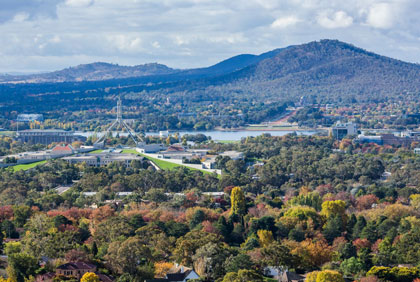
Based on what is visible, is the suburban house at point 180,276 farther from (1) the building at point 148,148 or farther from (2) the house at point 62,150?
(1) the building at point 148,148

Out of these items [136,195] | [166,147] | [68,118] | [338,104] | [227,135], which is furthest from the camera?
[338,104]

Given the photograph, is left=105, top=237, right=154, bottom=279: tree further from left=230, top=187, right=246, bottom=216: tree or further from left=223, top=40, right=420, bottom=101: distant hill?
left=223, top=40, right=420, bottom=101: distant hill

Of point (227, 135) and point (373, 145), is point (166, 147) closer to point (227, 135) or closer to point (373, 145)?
point (373, 145)

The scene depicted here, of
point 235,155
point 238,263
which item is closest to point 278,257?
point 238,263

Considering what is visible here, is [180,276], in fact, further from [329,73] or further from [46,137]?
[329,73]

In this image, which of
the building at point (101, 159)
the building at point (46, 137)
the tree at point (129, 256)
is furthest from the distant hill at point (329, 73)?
the tree at point (129, 256)

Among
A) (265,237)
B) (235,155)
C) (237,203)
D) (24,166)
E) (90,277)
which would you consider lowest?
(235,155)

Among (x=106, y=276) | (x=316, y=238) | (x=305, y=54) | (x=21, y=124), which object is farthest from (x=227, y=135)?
(x=305, y=54)
